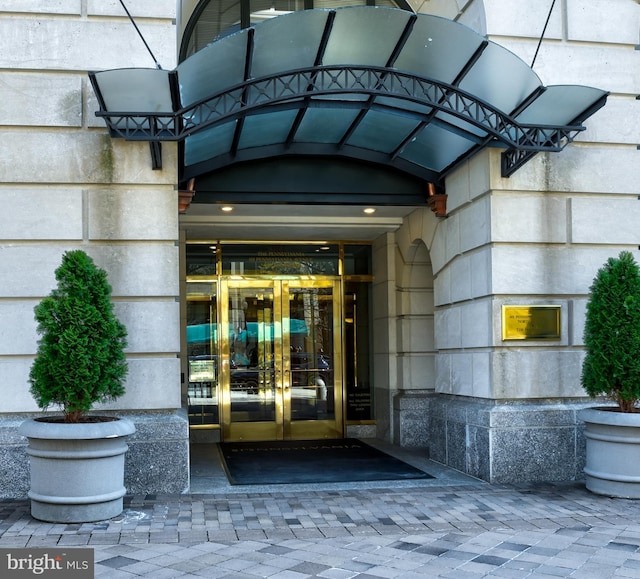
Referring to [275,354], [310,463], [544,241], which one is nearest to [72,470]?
[310,463]

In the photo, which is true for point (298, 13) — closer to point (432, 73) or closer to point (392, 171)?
point (432, 73)

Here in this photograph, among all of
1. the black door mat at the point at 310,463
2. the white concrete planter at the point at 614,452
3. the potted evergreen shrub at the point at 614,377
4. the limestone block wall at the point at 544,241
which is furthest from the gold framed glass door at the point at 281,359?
the white concrete planter at the point at 614,452

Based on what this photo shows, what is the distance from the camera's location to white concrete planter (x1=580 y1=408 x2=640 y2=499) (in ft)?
26.1

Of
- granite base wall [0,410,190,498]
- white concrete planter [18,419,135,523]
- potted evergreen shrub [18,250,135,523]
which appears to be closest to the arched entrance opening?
potted evergreen shrub [18,250,135,523]

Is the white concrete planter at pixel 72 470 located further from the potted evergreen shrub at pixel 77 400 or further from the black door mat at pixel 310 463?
the black door mat at pixel 310 463

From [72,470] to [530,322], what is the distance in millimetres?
5291

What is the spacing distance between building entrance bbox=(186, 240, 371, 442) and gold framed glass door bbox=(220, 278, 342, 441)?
17 millimetres

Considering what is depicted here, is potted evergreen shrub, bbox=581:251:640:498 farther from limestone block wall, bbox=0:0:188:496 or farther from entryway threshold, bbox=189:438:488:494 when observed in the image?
limestone block wall, bbox=0:0:188:496

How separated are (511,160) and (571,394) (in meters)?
2.84

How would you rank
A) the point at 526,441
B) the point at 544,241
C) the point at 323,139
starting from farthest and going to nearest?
the point at 323,139 → the point at 544,241 → the point at 526,441

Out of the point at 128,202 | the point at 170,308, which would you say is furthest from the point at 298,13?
the point at 170,308

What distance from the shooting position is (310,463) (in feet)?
35.5

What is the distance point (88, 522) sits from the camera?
23.6 feet

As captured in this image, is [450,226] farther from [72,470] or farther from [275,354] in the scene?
[72,470]
